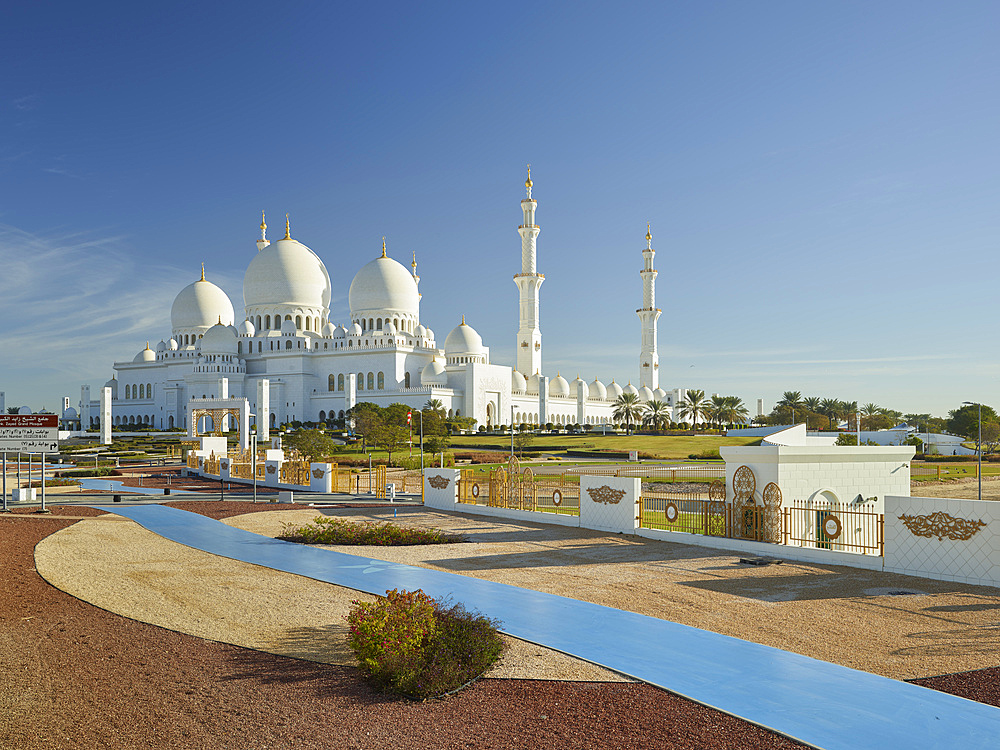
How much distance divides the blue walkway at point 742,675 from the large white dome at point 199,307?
8697 cm

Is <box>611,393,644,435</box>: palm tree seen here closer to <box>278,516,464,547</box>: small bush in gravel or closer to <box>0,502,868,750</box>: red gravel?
<box>278,516,464,547</box>: small bush in gravel

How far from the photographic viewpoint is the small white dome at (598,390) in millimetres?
106312

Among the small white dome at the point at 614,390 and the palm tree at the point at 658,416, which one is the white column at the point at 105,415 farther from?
the small white dome at the point at 614,390

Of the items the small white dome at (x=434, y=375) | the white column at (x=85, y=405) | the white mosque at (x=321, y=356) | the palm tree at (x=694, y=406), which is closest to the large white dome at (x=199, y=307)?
the white mosque at (x=321, y=356)

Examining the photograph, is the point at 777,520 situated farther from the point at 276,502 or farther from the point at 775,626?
the point at 276,502

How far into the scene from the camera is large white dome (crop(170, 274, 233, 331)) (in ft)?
306

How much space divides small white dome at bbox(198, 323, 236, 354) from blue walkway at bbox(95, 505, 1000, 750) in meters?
77.4

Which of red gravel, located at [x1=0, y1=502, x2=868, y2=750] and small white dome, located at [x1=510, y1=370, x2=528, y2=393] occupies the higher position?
small white dome, located at [x1=510, y1=370, x2=528, y2=393]

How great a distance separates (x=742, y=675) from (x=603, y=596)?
3.91m

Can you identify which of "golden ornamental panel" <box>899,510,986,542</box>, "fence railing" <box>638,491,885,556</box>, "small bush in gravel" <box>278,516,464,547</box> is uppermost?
"golden ornamental panel" <box>899,510,986,542</box>

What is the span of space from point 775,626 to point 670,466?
124ft

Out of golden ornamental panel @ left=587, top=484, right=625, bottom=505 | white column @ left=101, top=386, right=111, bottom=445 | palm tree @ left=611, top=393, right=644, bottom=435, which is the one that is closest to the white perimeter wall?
golden ornamental panel @ left=587, top=484, right=625, bottom=505

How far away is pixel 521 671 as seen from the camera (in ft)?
26.5

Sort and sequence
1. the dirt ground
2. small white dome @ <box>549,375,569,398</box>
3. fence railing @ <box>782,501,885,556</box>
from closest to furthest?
the dirt ground < fence railing @ <box>782,501,885,556</box> < small white dome @ <box>549,375,569,398</box>
